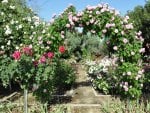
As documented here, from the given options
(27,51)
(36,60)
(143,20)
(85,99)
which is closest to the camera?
(27,51)

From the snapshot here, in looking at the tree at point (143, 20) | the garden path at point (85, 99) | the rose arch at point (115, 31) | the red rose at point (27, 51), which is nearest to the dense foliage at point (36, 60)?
the red rose at point (27, 51)

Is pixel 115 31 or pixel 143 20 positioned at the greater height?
pixel 143 20

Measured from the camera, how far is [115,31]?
34.7 feet

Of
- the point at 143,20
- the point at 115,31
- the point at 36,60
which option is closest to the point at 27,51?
the point at 36,60

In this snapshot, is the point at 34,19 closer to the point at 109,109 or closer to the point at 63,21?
the point at 63,21

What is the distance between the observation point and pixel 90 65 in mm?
14578

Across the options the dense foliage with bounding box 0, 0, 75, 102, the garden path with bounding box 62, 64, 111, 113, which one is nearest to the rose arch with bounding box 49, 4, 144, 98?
the dense foliage with bounding box 0, 0, 75, 102

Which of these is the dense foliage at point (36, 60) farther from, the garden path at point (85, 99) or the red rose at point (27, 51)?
the garden path at point (85, 99)

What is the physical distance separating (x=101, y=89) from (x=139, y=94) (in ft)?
7.14

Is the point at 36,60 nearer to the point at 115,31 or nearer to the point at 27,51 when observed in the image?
the point at 27,51

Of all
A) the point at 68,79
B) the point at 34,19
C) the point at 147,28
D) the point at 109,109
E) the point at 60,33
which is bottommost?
the point at 109,109

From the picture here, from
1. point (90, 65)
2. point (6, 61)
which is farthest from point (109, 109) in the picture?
point (90, 65)

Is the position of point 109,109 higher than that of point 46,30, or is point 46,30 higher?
point 46,30

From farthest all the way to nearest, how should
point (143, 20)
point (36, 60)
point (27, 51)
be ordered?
1. point (143, 20)
2. point (36, 60)
3. point (27, 51)
